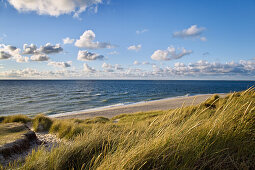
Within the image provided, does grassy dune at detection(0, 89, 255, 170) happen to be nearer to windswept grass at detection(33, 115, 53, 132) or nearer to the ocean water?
the ocean water

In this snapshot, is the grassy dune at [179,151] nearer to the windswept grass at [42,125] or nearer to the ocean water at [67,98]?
the ocean water at [67,98]

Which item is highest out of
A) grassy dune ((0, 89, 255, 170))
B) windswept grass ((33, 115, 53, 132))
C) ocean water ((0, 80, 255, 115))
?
grassy dune ((0, 89, 255, 170))

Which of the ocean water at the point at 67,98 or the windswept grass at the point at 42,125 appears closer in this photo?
the windswept grass at the point at 42,125

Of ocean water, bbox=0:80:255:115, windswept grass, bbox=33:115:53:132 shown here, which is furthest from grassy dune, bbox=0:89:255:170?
windswept grass, bbox=33:115:53:132

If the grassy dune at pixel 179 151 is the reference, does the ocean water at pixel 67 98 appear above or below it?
below

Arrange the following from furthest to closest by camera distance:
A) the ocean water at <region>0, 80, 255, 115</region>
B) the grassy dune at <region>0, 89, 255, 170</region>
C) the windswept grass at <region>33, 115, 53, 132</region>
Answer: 1. the ocean water at <region>0, 80, 255, 115</region>
2. the windswept grass at <region>33, 115, 53, 132</region>
3. the grassy dune at <region>0, 89, 255, 170</region>

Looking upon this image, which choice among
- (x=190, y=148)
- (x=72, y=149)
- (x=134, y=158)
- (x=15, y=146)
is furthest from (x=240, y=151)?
(x=15, y=146)

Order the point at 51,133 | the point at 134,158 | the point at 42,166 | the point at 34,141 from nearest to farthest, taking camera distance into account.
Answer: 1. the point at 134,158
2. the point at 42,166
3. the point at 34,141
4. the point at 51,133

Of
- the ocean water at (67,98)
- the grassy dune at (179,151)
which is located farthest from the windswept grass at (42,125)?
the ocean water at (67,98)

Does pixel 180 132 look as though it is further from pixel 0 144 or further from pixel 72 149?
pixel 0 144

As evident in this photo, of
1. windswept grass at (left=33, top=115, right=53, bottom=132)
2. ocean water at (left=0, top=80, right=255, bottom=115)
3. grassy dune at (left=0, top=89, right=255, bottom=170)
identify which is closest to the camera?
grassy dune at (left=0, top=89, right=255, bottom=170)

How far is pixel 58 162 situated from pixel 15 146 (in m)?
4.00

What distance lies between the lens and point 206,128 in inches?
111

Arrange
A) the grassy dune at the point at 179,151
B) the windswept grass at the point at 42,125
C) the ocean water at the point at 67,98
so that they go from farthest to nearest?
the ocean water at the point at 67,98 < the windswept grass at the point at 42,125 < the grassy dune at the point at 179,151
